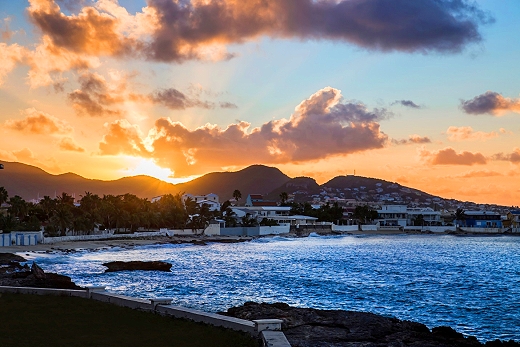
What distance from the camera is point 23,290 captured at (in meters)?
28.0

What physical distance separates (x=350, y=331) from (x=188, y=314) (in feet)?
27.9

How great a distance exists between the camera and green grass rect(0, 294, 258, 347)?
18.0 m

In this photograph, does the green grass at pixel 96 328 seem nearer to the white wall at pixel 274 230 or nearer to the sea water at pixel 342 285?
the sea water at pixel 342 285

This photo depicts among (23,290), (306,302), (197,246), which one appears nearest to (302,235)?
(197,246)

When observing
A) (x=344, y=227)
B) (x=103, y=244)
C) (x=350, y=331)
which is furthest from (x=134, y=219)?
(x=350, y=331)

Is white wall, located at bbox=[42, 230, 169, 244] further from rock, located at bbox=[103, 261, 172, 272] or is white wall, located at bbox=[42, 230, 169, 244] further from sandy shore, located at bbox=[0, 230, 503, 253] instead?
rock, located at bbox=[103, 261, 172, 272]

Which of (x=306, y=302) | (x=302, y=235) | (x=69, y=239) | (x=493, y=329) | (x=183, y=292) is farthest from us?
(x=302, y=235)

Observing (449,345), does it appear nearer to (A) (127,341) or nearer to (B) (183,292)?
(A) (127,341)

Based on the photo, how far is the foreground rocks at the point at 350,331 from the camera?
926 inches

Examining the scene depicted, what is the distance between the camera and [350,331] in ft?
84.7

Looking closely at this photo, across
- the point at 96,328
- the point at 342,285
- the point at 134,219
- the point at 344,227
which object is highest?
the point at 134,219

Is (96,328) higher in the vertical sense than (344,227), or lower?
higher

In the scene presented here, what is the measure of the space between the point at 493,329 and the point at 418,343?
12451 mm

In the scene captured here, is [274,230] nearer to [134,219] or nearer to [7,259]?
[134,219]
